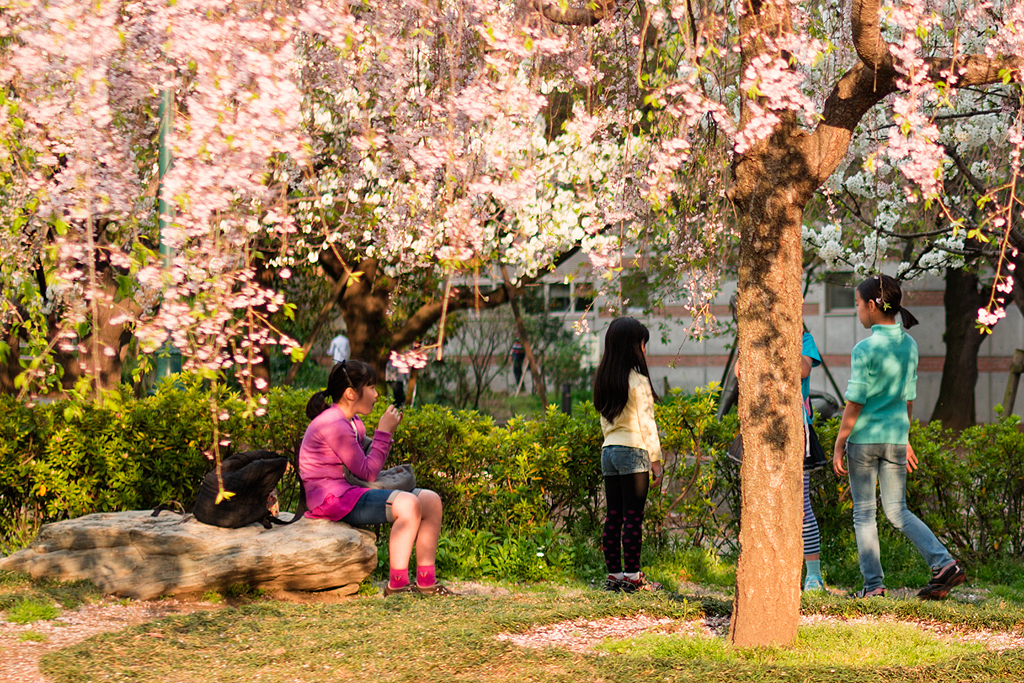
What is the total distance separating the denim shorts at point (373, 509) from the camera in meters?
5.75

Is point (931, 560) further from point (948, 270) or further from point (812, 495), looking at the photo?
point (948, 270)

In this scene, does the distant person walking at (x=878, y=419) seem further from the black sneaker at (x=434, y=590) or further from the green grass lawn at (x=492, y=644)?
the black sneaker at (x=434, y=590)

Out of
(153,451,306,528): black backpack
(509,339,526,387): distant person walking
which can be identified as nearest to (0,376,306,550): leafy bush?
(153,451,306,528): black backpack

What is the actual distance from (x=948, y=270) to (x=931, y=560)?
1274 centimetres

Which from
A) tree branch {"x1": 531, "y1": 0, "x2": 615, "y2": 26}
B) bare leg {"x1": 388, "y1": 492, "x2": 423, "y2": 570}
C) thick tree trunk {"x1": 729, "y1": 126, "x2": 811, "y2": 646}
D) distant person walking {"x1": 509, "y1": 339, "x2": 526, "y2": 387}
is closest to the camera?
thick tree trunk {"x1": 729, "y1": 126, "x2": 811, "y2": 646}

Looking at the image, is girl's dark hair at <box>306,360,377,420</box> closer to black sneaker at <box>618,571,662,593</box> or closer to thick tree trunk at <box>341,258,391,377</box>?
black sneaker at <box>618,571,662,593</box>

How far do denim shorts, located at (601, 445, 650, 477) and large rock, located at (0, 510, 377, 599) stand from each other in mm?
1547

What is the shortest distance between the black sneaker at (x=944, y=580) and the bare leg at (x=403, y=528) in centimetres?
298

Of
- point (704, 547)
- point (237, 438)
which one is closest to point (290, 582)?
point (237, 438)

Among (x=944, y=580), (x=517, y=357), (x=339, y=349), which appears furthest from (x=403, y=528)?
(x=517, y=357)

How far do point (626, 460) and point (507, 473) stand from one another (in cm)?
113

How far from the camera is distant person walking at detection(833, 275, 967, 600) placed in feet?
18.6

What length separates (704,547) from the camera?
6.93 m

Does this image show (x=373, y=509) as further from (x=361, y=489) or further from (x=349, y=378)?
(x=349, y=378)
